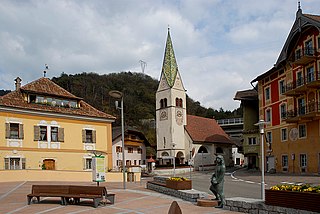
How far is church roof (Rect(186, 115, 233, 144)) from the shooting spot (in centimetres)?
6002

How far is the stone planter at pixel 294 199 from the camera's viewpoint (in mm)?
9383

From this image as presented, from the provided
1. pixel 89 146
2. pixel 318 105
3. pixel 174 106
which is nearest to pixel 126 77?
pixel 174 106

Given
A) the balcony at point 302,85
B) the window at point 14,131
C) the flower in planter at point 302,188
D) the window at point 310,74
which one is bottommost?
the flower in planter at point 302,188

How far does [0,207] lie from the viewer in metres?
14.2

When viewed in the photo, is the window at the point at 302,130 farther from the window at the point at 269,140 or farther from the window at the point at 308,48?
the window at the point at 308,48

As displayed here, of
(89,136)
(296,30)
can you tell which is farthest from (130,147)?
(296,30)

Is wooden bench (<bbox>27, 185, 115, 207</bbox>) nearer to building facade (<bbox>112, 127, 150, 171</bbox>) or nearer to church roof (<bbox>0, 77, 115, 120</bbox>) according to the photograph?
church roof (<bbox>0, 77, 115, 120</bbox>)

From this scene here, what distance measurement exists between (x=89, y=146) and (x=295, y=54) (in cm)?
2167

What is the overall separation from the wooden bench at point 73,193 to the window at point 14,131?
63.1 ft

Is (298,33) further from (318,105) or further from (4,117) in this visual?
(4,117)

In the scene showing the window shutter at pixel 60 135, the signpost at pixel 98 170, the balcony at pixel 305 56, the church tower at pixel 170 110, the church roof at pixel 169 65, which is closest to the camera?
the signpost at pixel 98 170

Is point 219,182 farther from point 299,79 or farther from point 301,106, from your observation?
point 301,106

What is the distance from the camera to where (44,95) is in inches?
1441

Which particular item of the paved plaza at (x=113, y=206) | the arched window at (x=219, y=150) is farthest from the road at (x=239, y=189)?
the arched window at (x=219, y=150)
